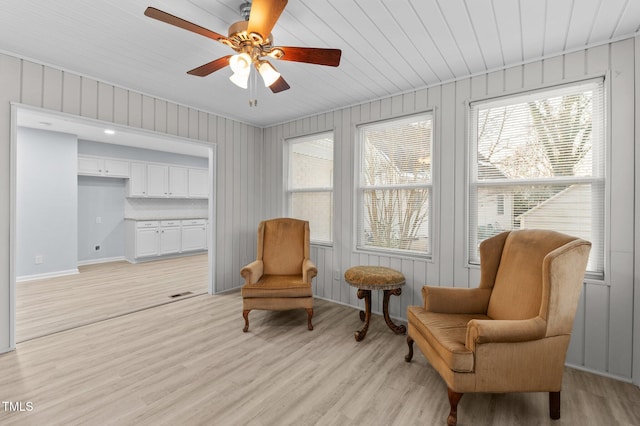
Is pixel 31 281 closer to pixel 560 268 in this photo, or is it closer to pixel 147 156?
pixel 147 156

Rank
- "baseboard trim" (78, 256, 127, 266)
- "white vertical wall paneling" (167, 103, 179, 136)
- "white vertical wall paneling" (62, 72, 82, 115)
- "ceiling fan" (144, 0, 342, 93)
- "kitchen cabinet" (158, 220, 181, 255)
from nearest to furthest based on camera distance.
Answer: "ceiling fan" (144, 0, 342, 93), "white vertical wall paneling" (62, 72, 82, 115), "white vertical wall paneling" (167, 103, 179, 136), "baseboard trim" (78, 256, 127, 266), "kitchen cabinet" (158, 220, 181, 255)

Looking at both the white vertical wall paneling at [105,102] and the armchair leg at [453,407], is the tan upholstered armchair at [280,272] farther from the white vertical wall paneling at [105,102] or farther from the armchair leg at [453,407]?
the white vertical wall paneling at [105,102]

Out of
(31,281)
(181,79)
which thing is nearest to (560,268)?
(181,79)

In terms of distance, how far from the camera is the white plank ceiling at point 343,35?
6.01 ft

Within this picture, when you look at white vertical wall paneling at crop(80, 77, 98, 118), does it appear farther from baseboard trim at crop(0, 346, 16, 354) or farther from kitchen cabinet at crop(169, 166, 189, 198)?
kitchen cabinet at crop(169, 166, 189, 198)

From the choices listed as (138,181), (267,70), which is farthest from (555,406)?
(138,181)

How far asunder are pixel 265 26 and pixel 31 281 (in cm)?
576

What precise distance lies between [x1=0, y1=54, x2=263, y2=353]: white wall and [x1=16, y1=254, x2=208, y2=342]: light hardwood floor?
0.63m

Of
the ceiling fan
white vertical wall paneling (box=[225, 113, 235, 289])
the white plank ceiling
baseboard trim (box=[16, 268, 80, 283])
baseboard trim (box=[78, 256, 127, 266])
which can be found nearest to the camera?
the ceiling fan

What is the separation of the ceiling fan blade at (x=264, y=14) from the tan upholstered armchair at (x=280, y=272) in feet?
7.06

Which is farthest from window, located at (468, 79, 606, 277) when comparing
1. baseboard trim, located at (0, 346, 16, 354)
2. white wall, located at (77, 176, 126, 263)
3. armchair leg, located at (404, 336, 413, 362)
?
white wall, located at (77, 176, 126, 263)

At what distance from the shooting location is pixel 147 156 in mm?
6551

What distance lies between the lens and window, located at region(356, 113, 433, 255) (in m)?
3.13

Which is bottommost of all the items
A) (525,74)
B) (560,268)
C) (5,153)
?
(560,268)
